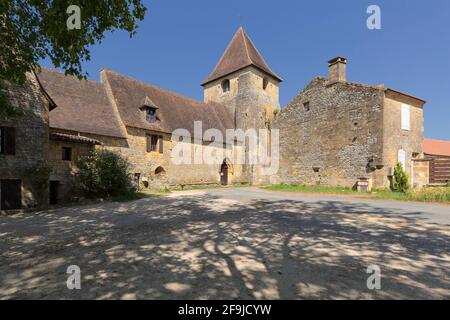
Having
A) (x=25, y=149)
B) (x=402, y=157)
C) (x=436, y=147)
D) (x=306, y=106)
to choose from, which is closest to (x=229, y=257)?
(x=25, y=149)

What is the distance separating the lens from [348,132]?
1617 centimetres

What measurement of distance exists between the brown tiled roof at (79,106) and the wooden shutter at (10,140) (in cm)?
420

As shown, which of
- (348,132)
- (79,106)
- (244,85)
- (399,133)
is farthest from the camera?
(244,85)

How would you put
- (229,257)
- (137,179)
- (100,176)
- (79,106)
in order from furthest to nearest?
(137,179) < (79,106) < (100,176) < (229,257)

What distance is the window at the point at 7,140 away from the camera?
973 centimetres

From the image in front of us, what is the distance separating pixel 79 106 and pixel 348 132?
715 inches

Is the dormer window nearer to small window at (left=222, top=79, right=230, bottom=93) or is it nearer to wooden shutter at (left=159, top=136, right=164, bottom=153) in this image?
small window at (left=222, top=79, right=230, bottom=93)

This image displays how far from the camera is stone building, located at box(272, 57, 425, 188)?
48.2 ft

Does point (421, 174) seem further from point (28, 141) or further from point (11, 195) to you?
point (11, 195)

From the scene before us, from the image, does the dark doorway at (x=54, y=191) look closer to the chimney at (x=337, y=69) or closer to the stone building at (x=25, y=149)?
the stone building at (x=25, y=149)

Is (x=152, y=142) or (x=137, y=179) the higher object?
(x=152, y=142)

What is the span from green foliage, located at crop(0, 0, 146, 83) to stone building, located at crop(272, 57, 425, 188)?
557 inches

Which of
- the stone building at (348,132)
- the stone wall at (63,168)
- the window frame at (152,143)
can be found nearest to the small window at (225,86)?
the stone building at (348,132)
